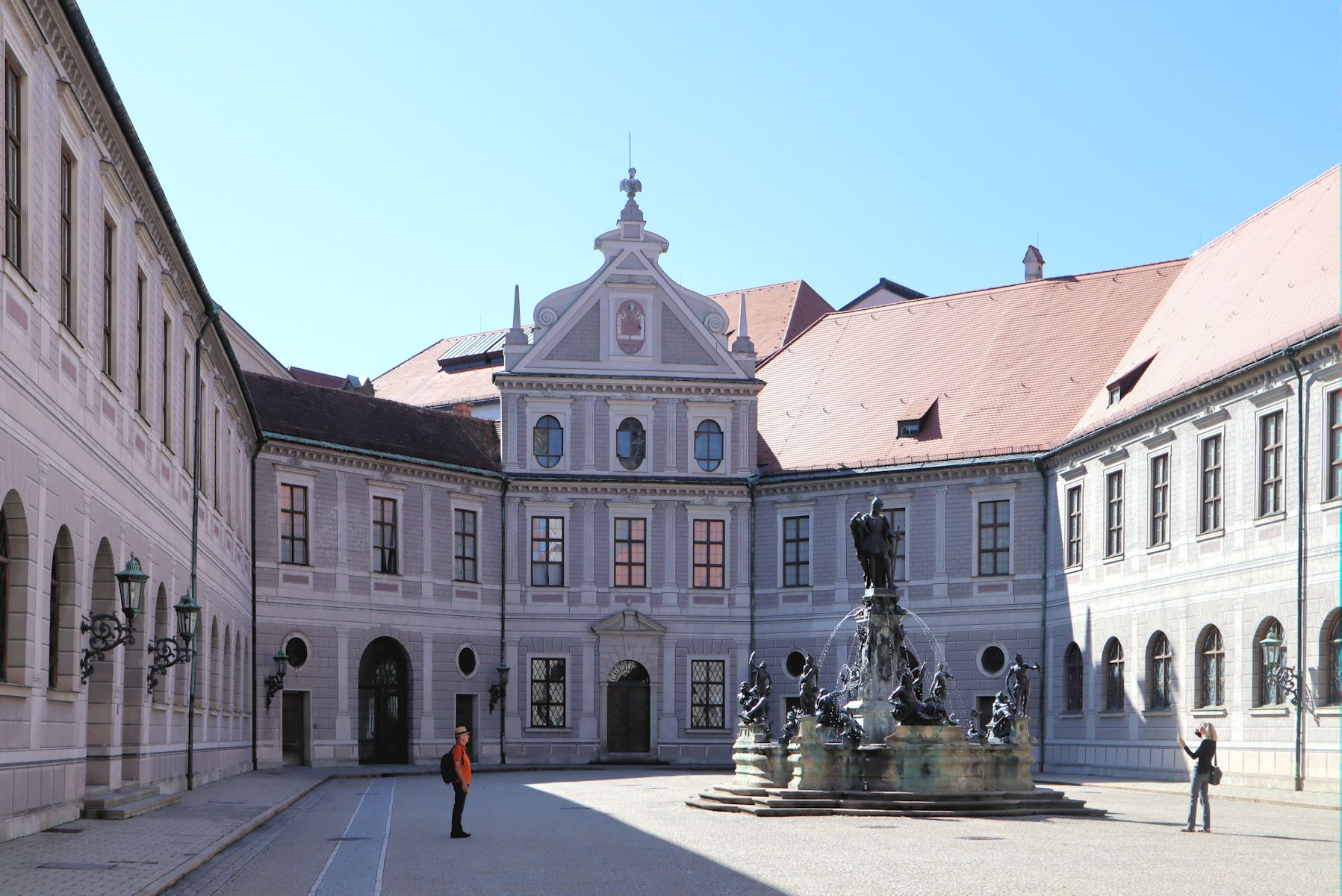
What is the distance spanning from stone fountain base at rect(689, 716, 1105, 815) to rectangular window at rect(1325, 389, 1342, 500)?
893cm

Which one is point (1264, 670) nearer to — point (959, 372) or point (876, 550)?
point (876, 550)

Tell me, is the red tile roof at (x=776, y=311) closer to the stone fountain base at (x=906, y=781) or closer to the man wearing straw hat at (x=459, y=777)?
the stone fountain base at (x=906, y=781)

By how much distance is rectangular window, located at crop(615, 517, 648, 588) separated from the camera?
53.1 meters

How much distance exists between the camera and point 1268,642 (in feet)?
116

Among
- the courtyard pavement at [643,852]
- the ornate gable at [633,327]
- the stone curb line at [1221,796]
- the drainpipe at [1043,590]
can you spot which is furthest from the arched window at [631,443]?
the courtyard pavement at [643,852]

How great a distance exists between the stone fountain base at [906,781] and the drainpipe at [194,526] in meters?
9.82

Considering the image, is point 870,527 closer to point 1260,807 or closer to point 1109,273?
point 1260,807

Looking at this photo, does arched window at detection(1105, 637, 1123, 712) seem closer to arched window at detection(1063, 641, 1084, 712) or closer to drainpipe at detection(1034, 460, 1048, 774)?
arched window at detection(1063, 641, 1084, 712)

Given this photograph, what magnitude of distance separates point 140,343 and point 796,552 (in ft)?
91.3

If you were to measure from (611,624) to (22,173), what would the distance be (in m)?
34.2

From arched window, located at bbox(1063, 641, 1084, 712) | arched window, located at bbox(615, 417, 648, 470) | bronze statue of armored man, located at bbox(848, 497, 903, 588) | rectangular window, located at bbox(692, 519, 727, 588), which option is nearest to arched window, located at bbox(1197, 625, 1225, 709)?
arched window, located at bbox(1063, 641, 1084, 712)

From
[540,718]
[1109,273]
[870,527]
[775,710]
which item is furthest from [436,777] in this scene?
[1109,273]

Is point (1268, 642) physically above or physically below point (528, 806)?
above

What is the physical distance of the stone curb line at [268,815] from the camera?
52.7 feet
